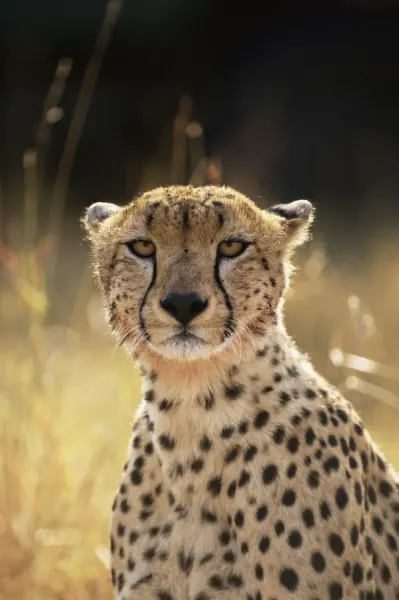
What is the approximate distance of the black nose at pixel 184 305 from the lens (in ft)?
6.81

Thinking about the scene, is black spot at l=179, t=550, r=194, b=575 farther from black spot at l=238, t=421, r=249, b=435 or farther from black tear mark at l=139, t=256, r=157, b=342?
black tear mark at l=139, t=256, r=157, b=342

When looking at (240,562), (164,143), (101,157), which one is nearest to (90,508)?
(240,562)

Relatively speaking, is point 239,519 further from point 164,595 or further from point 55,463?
point 55,463

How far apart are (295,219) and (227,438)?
514 millimetres

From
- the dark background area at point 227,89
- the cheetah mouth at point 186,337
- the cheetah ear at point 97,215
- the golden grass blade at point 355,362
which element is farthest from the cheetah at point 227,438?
the dark background area at point 227,89

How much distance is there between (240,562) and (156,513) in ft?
0.73

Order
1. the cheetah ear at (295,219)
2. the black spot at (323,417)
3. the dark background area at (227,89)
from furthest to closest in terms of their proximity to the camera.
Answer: the dark background area at (227,89)
the cheetah ear at (295,219)
the black spot at (323,417)

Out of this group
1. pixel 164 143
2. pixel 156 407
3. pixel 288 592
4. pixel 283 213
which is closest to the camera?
pixel 288 592

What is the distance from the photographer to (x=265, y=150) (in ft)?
25.5

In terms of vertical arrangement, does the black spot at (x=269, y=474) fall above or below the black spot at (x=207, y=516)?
above

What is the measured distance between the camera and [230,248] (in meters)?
2.25

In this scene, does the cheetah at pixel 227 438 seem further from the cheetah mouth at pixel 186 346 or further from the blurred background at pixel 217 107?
the blurred background at pixel 217 107

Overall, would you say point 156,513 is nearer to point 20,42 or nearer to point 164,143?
point 164,143

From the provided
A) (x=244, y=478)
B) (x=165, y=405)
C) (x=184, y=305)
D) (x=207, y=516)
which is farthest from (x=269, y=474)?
(x=184, y=305)
